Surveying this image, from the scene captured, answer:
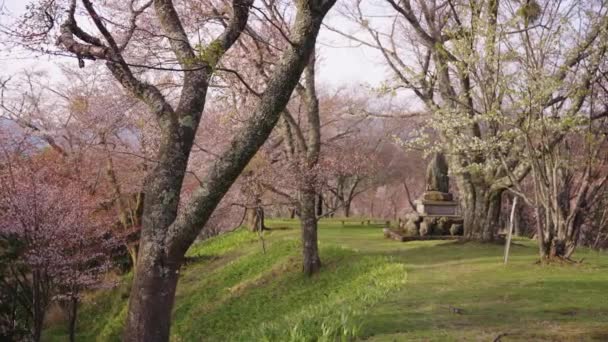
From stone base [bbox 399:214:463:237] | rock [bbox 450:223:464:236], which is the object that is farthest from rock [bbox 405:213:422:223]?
rock [bbox 450:223:464:236]

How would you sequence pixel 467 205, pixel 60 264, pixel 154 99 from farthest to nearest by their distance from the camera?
1. pixel 467 205
2. pixel 60 264
3. pixel 154 99

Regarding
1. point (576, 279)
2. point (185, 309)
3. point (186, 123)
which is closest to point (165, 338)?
point (186, 123)

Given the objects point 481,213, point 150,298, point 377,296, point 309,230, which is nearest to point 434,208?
point 481,213

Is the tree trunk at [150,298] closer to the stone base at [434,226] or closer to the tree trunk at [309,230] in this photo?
the tree trunk at [309,230]

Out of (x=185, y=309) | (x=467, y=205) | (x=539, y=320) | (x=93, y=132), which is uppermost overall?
(x=93, y=132)

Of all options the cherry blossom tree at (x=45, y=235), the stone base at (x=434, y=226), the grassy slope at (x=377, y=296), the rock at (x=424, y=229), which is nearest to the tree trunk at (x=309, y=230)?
the grassy slope at (x=377, y=296)

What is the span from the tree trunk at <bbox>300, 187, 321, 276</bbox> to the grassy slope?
0.37 meters

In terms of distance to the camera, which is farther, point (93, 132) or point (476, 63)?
point (93, 132)

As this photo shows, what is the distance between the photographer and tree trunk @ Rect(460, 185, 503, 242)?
632 inches

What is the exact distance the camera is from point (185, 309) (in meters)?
15.9

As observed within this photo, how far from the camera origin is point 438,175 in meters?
18.8

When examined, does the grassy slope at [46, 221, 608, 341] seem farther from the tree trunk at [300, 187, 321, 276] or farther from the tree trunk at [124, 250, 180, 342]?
the tree trunk at [124, 250, 180, 342]

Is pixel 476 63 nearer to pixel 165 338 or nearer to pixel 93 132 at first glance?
pixel 165 338

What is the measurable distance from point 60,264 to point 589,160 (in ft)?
37.3
